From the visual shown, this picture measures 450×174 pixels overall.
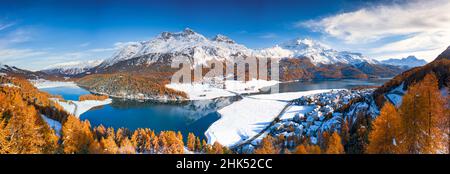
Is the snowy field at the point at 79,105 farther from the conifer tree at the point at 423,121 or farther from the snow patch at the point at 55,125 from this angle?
the conifer tree at the point at 423,121

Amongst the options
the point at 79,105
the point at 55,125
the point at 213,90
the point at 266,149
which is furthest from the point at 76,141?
the point at 213,90

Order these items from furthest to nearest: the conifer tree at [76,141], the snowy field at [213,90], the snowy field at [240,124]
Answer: the snowy field at [213,90]
the snowy field at [240,124]
the conifer tree at [76,141]

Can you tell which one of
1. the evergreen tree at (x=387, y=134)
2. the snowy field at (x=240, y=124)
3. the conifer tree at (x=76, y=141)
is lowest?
the snowy field at (x=240, y=124)

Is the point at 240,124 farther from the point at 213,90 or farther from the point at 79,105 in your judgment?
the point at 213,90

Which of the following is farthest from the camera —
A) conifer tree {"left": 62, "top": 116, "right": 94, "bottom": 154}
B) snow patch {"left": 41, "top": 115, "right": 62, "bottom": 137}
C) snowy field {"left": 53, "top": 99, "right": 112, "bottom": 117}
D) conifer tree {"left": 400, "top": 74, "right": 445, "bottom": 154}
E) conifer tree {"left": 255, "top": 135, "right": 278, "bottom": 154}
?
snowy field {"left": 53, "top": 99, "right": 112, "bottom": 117}

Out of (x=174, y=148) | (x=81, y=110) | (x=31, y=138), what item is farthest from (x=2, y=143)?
(x=81, y=110)

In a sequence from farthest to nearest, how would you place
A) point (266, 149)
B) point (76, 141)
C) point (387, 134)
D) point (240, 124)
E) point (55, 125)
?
point (240, 124)
point (55, 125)
point (266, 149)
point (76, 141)
point (387, 134)

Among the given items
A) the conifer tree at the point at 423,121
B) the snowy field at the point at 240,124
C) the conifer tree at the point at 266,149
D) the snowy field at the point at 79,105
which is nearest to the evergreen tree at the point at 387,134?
the conifer tree at the point at 423,121

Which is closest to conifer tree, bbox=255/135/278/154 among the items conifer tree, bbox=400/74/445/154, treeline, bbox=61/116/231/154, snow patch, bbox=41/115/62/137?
treeline, bbox=61/116/231/154

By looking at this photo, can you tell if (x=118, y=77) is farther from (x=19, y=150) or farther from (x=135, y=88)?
(x=19, y=150)

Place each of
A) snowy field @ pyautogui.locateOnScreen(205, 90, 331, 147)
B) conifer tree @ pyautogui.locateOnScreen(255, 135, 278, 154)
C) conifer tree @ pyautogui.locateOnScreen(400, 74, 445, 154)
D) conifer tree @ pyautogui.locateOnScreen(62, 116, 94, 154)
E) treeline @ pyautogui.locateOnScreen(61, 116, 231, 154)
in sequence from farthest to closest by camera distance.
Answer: snowy field @ pyautogui.locateOnScreen(205, 90, 331, 147)
treeline @ pyautogui.locateOnScreen(61, 116, 231, 154)
conifer tree @ pyautogui.locateOnScreen(62, 116, 94, 154)
conifer tree @ pyautogui.locateOnScreen(255, 135, 278, 154)
conifer tree @ pyautogui.locateOnScreen(400, 74, 445, 154)

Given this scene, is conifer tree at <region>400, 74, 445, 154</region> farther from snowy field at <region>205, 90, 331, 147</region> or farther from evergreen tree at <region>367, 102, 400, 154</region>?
snowy field at <region>205, 90, 331, 147</region>

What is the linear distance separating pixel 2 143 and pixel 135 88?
5313 inches
